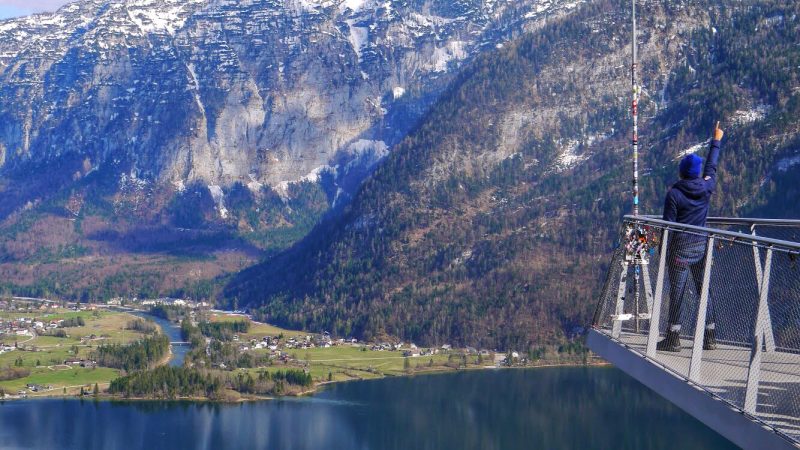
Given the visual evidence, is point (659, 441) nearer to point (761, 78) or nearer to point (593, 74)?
point (761, 78)

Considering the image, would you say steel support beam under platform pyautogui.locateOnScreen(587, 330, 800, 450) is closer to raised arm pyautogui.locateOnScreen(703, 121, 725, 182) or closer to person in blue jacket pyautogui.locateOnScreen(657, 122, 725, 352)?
person in blue jacket pyautogui.locateOnScreen(657, 122, 725, 352)

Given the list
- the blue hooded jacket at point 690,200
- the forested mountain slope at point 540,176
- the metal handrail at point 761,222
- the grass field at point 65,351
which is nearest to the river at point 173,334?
the grass field at point 65,351

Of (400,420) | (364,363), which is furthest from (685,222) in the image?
(364,363)

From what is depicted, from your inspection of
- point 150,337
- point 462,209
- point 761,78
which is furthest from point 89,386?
point 761,78

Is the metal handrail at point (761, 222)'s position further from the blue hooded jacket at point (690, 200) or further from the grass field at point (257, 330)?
the grass field at point (257, 330)

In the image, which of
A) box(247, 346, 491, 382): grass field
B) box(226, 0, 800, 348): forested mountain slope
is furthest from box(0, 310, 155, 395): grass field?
box(226, 0, 800, 348): forested mountain slope
